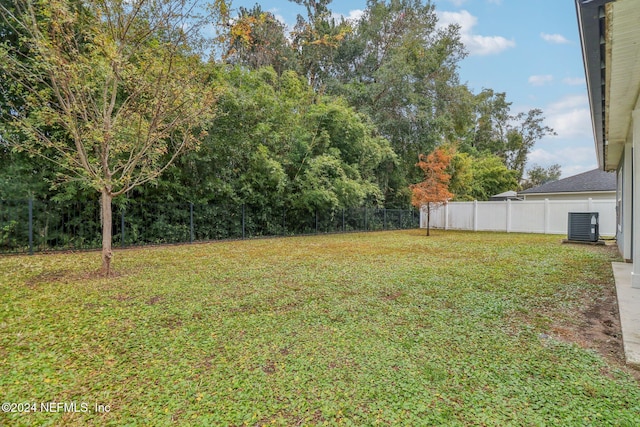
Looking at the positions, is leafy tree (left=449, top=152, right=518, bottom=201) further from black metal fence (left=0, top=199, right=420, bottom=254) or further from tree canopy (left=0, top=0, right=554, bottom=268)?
black metal fence (left=0, top=199, right=420, bottom=254)

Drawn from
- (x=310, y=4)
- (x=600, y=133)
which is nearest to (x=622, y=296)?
(x=600, y=133)

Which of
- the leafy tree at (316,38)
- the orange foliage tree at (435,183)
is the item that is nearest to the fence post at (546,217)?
the orange foliage tree at (435,183)

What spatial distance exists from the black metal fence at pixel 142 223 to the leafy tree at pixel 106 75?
11.1ft

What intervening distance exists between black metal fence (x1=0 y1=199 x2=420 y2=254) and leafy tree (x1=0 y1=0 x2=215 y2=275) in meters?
3.37

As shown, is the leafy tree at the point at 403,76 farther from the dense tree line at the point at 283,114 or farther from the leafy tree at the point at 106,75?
the leafy tree at the point at 106,75

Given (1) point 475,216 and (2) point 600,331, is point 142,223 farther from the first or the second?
(1) point 475,216

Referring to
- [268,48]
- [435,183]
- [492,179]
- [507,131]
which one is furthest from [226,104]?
[507,131]

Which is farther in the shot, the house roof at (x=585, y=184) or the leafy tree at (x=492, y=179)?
the leafy tree at (x=492, y=179)

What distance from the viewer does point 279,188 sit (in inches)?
431

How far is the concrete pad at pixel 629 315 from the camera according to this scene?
97.4 inches

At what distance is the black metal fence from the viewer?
7441mm

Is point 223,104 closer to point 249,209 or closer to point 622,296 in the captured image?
point 249,209

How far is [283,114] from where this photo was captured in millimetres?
11664

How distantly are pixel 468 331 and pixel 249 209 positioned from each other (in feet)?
32.1
